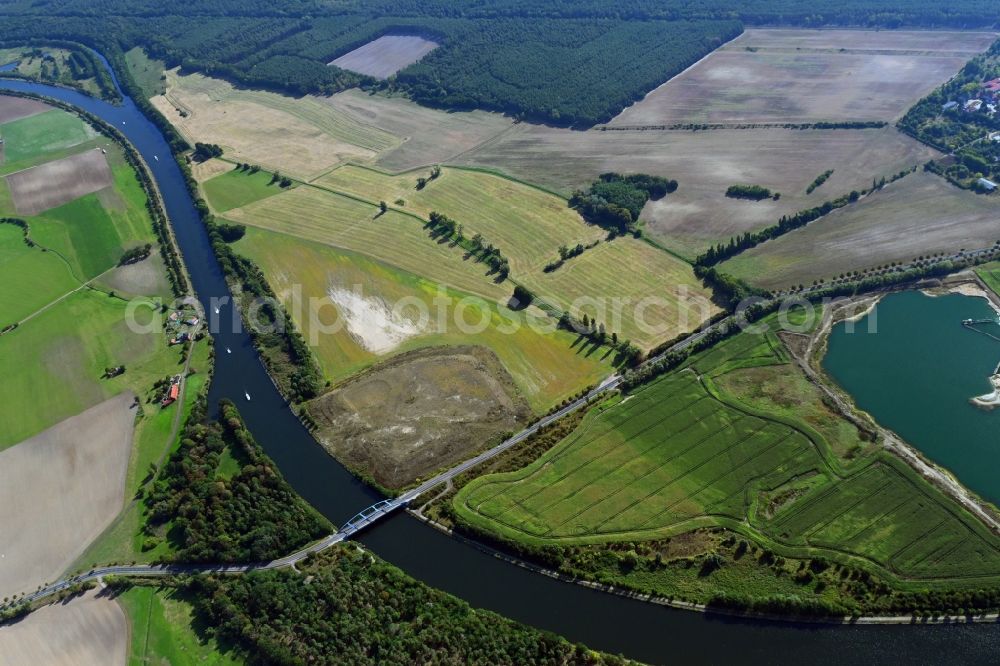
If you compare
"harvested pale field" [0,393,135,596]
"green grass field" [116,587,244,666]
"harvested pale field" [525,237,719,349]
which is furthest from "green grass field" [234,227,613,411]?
"green grass field" [116,587,244,666]

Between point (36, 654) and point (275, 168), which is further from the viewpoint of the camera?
point (275, 168)

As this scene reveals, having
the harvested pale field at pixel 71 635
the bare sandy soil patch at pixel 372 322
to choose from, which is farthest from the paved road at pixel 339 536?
the bare sandy soil patch at pixel 372 322

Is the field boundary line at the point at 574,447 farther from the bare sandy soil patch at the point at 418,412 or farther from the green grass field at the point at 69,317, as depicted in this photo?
the green grass field at the point at 69,317

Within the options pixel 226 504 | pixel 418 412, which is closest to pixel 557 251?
pixel 418 412

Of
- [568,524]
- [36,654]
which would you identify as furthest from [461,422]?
[36,654]

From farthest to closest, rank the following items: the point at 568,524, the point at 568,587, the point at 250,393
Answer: the point at 250,393 → the point at 568,524 → the point at 568,587

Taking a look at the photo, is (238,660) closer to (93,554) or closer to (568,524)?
(93,554)

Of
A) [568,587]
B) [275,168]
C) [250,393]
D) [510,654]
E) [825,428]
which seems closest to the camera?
[510,654]

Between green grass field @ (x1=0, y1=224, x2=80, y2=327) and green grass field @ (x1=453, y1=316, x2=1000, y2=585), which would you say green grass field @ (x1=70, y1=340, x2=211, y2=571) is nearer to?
green grass field @ (x1=0, y1=224, x2=80, y2=327)
